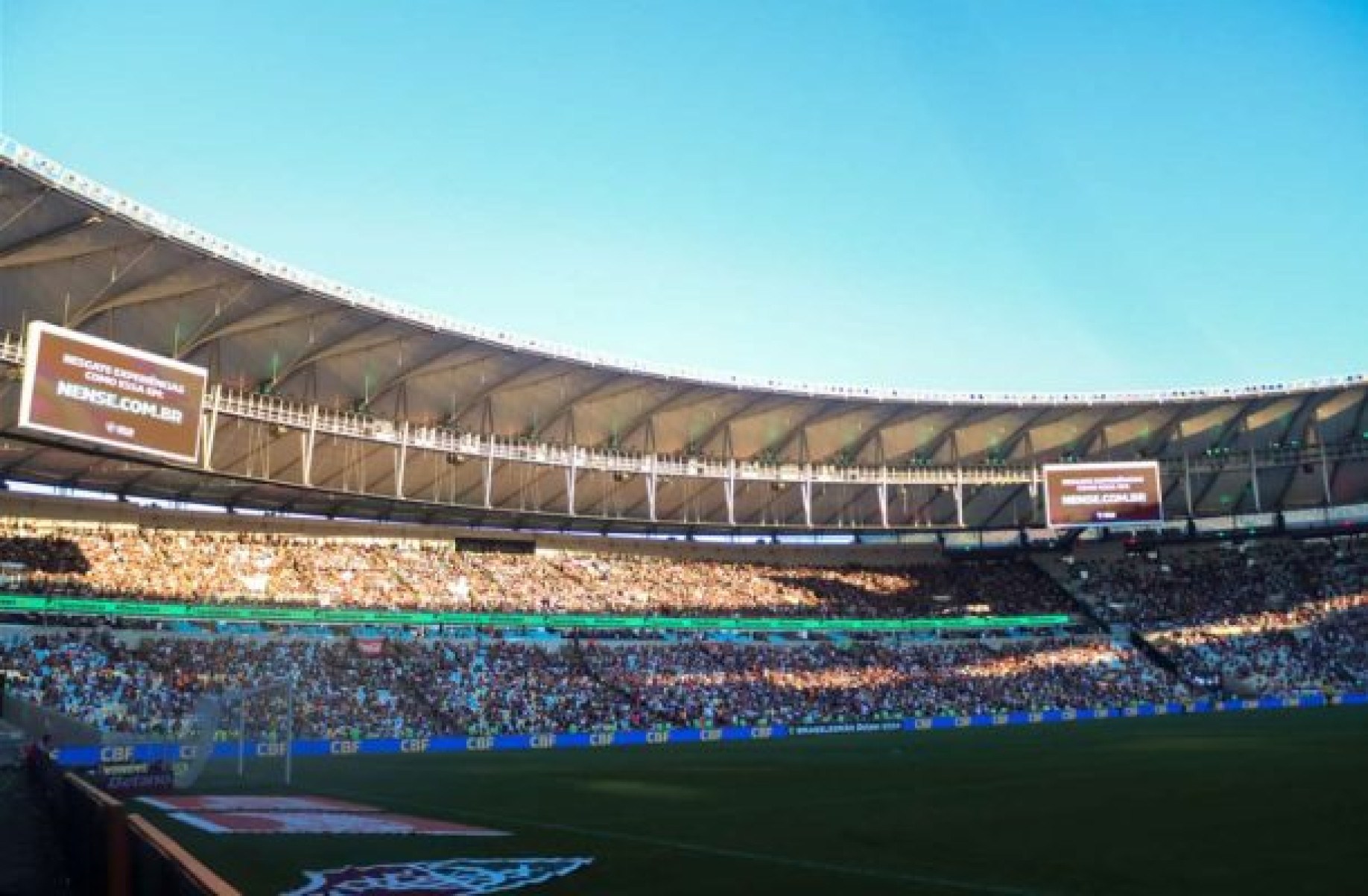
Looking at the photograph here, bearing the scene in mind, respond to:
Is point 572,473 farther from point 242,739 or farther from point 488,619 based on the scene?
point 242,739

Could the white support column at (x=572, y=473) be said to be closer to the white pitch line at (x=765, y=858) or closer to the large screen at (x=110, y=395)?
the large screen at (x=110, y=395)

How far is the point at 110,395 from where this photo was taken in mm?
35656

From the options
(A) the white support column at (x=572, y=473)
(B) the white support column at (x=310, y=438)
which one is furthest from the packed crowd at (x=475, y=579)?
(B) the white support column at (x=310, y=438)

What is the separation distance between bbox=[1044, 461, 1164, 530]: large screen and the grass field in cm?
2667

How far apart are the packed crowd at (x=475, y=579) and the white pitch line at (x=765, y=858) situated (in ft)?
116

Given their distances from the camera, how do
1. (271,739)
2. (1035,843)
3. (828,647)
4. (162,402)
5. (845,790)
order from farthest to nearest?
(828,647), (271,739), (162,402), (845,790), (1035,843)

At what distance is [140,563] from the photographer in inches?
2061

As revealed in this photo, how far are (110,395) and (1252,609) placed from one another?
62262 mm

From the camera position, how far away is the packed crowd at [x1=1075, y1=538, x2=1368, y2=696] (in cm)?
6156

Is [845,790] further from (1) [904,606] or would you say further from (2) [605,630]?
(1) [904,606]

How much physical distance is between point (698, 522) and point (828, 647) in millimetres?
10551

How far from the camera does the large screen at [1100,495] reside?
61031 mm

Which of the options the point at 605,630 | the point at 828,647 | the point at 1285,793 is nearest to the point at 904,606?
the point at 828,647

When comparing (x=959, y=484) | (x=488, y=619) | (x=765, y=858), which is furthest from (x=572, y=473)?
(x=765, y=858)
